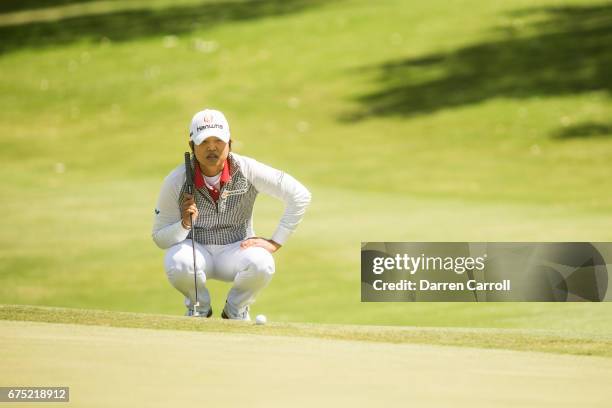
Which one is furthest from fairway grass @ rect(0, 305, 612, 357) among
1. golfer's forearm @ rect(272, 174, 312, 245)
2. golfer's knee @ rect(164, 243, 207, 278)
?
golfer's forearm @ rect(272, 174, 312, 245)

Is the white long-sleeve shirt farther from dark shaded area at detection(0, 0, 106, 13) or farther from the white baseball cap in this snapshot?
dark shaded area at detection(0, 0, 106, 13)

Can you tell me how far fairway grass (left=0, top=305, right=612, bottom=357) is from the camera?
5969 millimetres

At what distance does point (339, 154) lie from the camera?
2341 cm

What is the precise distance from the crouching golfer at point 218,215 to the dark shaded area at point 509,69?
19572 mm

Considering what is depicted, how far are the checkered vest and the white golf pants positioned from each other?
0.20 ft

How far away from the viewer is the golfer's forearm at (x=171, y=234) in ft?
23.5

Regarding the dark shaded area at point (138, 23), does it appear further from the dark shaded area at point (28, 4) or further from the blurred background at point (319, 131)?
the dark shaded area at point (28, 4)

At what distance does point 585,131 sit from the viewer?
80.1 feet

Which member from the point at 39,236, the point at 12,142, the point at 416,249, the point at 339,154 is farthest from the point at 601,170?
the point at 416,249

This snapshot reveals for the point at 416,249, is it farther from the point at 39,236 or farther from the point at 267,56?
the point at 267,56

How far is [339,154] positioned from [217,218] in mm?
16099

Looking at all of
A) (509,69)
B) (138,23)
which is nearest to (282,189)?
(509,69)

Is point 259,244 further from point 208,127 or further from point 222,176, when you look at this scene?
point 208,127

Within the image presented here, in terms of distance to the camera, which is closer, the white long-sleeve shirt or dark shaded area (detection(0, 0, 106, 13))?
the white long-sleeve shirt
